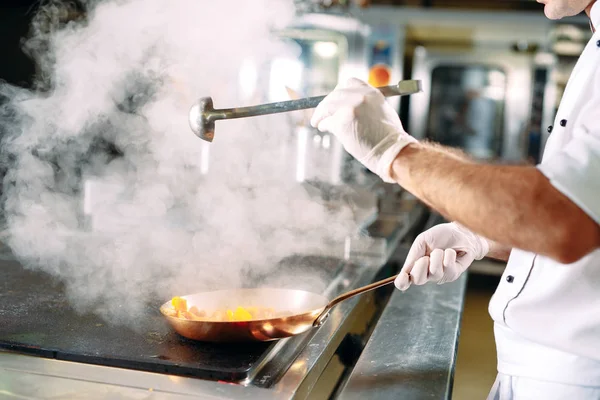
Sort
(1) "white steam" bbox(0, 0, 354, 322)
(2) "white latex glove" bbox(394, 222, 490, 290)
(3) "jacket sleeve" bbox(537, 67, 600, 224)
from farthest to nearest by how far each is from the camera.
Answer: (1) "white steam" bbox(0, 0, 354, 322), (2) "white latex glove" bbox(394, 222, 490, 290), (3) "jacket sleeve" bbox(537, 67, 600, 224)

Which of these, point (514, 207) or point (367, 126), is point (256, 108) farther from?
point (514, 207)

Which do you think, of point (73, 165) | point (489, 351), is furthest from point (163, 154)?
point (489, 351)

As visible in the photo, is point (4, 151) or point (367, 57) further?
point (367, 57)

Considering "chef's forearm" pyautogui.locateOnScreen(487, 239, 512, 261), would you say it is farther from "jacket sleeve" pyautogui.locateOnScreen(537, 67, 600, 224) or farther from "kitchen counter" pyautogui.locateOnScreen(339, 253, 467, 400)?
"jacket sleeve" pyautogui.locateOnScreen(537, 67, 600, 224)

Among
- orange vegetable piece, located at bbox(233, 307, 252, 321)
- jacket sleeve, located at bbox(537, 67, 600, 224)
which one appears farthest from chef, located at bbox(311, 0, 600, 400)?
orange vegetable piece, located at bbox(233, 307, 252, 321)

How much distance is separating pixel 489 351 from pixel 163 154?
2.17 m

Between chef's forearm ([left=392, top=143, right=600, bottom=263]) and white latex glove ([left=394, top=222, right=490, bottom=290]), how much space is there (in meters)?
0.37

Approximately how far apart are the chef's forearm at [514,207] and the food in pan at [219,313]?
433 mm

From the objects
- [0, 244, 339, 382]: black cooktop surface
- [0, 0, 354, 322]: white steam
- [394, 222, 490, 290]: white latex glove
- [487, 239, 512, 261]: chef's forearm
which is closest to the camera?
[0, 244, 339, 382]: black cooktop surface

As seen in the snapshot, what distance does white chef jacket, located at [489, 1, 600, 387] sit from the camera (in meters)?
1.18

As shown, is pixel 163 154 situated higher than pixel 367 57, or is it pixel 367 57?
pixel 367 57

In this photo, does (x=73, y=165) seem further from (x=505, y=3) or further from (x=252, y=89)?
(x=505, y=3)

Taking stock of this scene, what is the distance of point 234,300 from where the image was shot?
1437 mm

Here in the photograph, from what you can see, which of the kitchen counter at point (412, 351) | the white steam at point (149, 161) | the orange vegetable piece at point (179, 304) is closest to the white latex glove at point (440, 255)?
the kitchen counter at point (412, 351)
